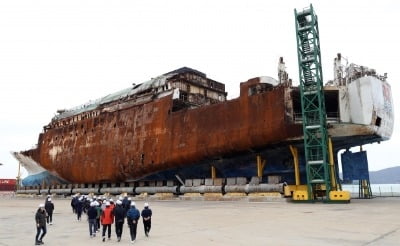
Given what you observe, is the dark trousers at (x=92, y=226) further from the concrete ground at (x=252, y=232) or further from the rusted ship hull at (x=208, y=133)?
the rusted ship hull at (x=208, y=133)

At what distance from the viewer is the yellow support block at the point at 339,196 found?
24461mm

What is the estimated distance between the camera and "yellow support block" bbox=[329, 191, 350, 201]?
80.3 ft

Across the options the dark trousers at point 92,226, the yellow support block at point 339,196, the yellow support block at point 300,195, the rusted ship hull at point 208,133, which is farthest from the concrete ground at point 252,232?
the rusted ship hull at point 208,133

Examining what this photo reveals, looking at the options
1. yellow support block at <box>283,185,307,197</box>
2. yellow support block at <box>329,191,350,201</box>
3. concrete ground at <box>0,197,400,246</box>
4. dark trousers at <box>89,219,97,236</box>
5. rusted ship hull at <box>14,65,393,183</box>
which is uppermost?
rusted ship hull at <box>14,65,393,183</box>

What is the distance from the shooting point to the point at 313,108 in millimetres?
28484

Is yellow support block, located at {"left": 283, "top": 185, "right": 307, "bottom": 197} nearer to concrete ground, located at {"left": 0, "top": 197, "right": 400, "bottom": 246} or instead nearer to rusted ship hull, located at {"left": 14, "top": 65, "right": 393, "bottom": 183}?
rusted ship hull, located at {"left": 14, "top": 65, "right": 393, "bottom": 183}

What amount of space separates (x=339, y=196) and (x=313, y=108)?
23.7 ft

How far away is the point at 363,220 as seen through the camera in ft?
48.8

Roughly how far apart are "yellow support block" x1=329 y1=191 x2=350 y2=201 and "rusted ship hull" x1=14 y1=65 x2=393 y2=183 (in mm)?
4879

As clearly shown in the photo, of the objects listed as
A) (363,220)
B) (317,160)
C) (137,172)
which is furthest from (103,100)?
(363,220)

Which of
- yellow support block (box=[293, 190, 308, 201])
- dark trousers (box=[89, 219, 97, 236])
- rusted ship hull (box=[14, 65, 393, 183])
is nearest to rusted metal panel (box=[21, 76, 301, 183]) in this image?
rusted ship hull (box=[14, 65, 393, 183])

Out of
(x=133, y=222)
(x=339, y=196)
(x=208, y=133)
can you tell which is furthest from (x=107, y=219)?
(x=208, y=133)

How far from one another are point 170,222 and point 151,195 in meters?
21.9

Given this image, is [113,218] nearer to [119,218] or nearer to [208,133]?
[119,218]
